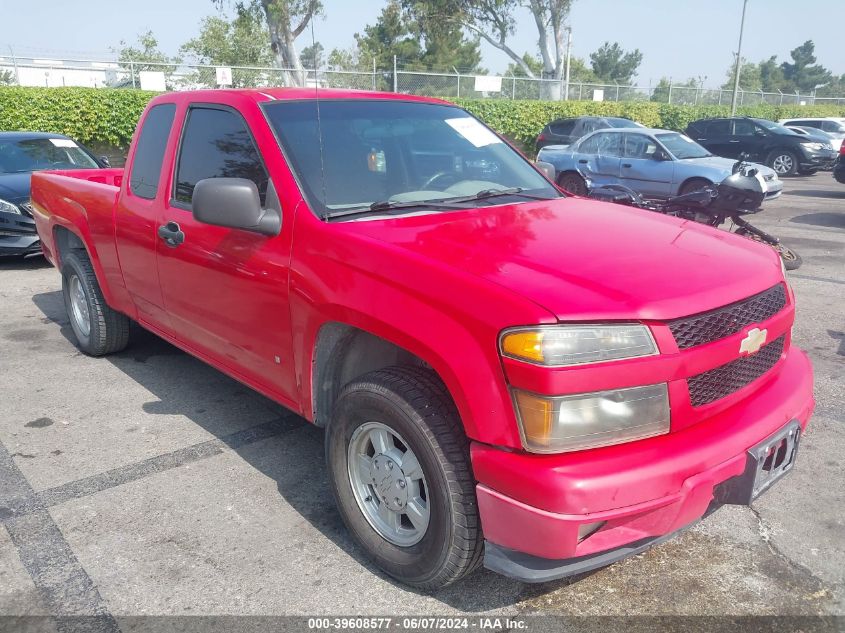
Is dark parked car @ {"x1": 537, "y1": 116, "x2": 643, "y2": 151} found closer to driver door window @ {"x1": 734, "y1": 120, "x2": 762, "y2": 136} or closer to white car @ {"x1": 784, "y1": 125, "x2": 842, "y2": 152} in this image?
driver door window @ {"x1": 734, "y1": 120, "x2": 762, "y2": 136}

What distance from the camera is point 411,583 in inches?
107

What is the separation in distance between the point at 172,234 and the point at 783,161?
1942 centimetres

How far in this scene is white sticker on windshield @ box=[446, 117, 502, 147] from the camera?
3.93 metres

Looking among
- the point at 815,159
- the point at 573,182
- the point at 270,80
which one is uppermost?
the point at 270,80

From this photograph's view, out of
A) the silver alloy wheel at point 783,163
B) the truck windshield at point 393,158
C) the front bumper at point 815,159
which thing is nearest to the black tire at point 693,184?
the front bumper at point 815,159

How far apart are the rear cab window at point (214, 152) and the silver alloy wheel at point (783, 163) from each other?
1904 centimetres

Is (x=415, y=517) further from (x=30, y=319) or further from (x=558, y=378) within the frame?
(x=30, y=319)

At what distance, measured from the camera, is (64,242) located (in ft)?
18.5

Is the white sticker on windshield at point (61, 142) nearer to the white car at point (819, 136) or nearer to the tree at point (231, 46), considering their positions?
the white car at point (819, 136)

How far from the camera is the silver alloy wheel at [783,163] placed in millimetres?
19359

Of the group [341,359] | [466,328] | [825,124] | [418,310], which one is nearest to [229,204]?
[341,359]

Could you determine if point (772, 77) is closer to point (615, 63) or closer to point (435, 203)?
point (615, 63)

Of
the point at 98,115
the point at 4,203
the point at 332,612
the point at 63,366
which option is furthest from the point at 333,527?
the point at 98,115

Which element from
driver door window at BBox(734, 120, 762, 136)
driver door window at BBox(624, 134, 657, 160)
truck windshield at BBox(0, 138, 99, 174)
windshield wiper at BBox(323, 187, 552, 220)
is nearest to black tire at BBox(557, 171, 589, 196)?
driver door window at BBox(624, 134, 657, 160)
